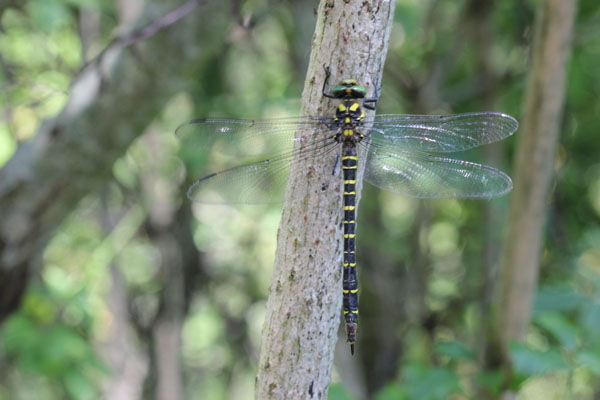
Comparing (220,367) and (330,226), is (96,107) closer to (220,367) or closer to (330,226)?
(330,226)

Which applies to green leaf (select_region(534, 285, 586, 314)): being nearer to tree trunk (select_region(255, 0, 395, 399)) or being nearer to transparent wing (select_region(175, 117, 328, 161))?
transparent wing (select_region(175, 117, 328, 161))

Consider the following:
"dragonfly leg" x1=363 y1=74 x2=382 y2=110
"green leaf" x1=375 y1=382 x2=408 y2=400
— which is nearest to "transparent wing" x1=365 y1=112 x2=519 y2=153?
"dragonfly leg" x1=363 y1=74 x2=382 y2=110

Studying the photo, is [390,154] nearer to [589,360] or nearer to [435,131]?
[435,131]

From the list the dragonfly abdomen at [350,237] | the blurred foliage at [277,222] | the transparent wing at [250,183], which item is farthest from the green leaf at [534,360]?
the transparent wing at [250,183]

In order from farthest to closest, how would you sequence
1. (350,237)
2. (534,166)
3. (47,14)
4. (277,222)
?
1. (277,222)
2. (47,14)
3. (534,166)
4. (350,237)

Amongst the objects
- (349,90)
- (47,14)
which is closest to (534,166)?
(349,90)

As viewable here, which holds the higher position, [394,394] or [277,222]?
[277,222]
